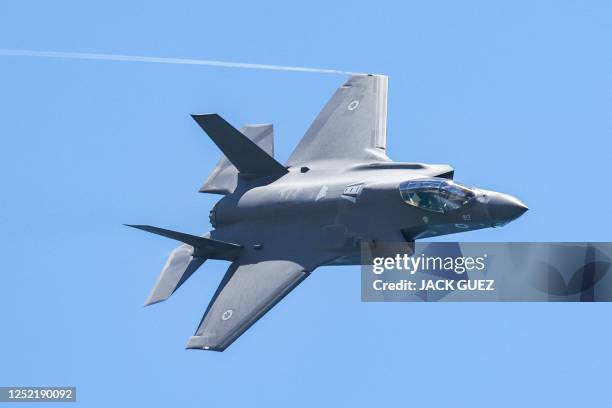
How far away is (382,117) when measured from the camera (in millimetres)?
41344

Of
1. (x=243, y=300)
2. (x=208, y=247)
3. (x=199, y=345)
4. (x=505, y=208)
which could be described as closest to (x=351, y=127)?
(x=208, y=247)

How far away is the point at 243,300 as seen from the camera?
37.0m

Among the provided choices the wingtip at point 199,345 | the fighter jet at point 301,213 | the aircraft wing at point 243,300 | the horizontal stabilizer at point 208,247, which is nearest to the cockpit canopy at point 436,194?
the fighter jet at point 301,213

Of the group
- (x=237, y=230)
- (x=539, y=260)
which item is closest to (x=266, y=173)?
(x=237, y=230)

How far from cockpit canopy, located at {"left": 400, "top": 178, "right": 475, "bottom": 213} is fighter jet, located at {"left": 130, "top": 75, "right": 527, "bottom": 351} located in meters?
0.02

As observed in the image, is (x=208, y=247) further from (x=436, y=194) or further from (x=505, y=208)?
(x=505, y=208)

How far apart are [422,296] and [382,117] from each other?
6.86 meters

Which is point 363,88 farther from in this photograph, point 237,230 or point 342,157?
point 237,230

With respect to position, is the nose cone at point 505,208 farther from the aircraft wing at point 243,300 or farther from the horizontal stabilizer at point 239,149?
the horizontal stabilizer at point 239,149

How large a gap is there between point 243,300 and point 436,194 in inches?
204

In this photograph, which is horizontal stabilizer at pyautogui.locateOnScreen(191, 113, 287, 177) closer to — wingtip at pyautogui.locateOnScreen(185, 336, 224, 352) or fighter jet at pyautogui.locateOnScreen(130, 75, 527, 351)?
fighter jet at pyautogui.locateOnScreen(130, 75, 527, 351)

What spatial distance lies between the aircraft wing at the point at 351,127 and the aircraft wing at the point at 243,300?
3834mm

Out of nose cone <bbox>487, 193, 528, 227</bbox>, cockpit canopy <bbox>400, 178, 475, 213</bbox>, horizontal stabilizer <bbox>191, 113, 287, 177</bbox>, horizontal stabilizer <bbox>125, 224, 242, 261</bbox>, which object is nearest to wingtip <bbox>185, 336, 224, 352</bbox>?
horizontal stabilizer <bbox>125, 224, 242, 261</bbox>

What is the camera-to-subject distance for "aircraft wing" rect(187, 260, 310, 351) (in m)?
36.4
